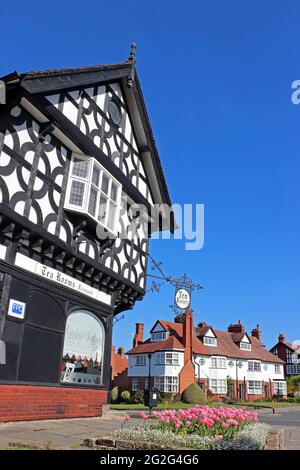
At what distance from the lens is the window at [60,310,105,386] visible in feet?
43.1

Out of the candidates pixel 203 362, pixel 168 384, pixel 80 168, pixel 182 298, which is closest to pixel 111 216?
pixel 80 168

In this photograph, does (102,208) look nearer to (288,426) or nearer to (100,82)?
(100,82)

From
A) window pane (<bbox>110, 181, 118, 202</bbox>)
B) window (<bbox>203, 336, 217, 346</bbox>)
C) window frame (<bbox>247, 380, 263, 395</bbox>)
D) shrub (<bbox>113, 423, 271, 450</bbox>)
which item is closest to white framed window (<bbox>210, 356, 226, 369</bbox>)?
window (<bbox>203, 336, 217, 346</bbox>)

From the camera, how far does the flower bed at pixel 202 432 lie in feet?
23.9

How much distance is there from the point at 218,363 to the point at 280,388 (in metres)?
17.5

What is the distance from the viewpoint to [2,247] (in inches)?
420

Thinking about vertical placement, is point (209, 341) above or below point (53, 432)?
above

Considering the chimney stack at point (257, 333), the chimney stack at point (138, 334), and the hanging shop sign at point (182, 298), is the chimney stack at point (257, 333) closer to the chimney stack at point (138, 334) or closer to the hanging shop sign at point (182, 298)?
the chimney stack at point (138, 334)

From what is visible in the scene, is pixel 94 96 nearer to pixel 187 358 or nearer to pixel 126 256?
pixel 126 256

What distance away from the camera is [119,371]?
59719 mm

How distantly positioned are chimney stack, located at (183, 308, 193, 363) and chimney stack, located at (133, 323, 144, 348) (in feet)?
27.2

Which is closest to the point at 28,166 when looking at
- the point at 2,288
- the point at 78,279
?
the point at 2,288

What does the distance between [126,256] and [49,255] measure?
4719 mm

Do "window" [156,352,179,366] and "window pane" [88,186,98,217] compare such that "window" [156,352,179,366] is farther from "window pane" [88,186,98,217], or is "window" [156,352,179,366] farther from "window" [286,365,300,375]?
"window" [286,365,300,375]
